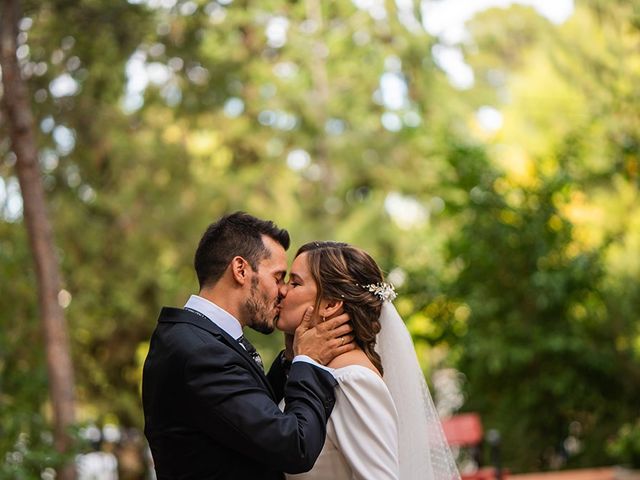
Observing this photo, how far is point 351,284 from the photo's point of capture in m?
4.09

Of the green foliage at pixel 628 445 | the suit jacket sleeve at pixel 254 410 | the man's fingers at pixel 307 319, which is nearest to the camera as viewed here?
the suit jacket sleeve at pixel 254 410

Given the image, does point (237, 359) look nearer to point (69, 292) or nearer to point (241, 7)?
point (69, 292)

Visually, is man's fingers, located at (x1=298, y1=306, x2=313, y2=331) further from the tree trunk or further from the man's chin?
the tree trunk

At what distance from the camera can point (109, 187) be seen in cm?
1741

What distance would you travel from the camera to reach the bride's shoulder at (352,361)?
395 centimetres

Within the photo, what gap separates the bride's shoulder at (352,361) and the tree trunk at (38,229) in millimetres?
7108

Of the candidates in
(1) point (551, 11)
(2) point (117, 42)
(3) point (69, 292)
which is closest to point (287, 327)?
(2) point (117, 42)

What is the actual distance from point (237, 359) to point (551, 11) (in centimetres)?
1819

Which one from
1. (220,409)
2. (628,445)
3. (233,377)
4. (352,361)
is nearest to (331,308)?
(352,361)

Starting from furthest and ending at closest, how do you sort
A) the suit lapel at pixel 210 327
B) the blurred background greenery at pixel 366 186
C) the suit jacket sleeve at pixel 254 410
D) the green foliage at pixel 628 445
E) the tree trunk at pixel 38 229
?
the blurred background greenery at pixel 366 186 < the green foliage at pixel 628 445 < the tree trunk at pixel 38 229 < the suit lapel at pixel 210 327 < the suit jacket sleeve at pixel 254 410

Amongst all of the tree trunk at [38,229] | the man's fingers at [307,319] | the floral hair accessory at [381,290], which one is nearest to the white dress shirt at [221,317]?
the man's fingers at [307,319]

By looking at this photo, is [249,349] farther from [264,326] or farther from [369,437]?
[369,437]

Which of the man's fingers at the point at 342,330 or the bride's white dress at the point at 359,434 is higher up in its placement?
the man's fingers at the point at 342,330

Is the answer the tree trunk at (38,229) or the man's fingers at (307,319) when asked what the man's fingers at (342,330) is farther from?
the tree trunk at (38,229)
